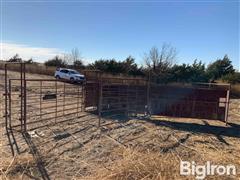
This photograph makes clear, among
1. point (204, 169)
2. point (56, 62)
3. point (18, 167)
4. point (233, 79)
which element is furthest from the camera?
point (56, 62)

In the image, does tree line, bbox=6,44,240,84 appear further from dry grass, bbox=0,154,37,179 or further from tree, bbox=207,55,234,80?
dry grass, bbox=0,154,37,179

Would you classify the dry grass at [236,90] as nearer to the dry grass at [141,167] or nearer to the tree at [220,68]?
the tree at [220,68]

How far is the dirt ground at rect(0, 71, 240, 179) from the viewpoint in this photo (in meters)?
4.12

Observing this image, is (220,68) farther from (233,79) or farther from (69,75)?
(69,75)

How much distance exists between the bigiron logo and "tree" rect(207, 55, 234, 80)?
2617 cm

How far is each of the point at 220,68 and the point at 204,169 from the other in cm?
2788

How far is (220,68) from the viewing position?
3006 centimetres

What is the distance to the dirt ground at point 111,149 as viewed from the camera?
Answer: 4.12 metres

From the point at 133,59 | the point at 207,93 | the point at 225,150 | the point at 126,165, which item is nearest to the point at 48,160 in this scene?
the point at 126,165

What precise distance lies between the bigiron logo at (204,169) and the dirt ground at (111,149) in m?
0.12

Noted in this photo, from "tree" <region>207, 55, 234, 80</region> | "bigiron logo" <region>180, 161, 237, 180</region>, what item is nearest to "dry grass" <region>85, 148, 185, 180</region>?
"bigiron logo" <region>180, 161, 237, 180</region>

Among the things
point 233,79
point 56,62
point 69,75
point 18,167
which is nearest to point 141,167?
point 18,167

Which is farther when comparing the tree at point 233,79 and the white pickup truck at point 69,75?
the tree at point 233,79

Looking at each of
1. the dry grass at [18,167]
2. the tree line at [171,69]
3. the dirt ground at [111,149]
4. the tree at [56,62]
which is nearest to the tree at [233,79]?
the tree line at [171,69]
